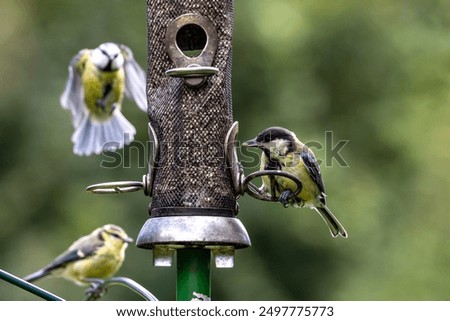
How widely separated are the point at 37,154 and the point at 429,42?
4365 mm

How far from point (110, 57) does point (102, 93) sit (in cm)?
59

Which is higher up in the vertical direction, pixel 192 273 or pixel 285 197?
pixel 285 197

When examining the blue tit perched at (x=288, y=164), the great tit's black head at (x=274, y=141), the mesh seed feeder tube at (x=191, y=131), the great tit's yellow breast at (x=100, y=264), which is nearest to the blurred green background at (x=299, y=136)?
the great tit's yellow breast at (x=100, y=264)

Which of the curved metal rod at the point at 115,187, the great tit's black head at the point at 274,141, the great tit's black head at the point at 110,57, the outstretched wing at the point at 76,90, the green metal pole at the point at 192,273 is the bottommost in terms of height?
the green metal pole at the point at 192,273

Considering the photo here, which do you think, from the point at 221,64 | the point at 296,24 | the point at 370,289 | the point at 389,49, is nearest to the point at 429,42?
the point at 389,49

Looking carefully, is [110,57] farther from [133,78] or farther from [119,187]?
[119,187]

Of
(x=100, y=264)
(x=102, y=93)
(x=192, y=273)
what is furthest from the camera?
(x=102, y=93)

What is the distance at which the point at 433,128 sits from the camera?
12.2 metres

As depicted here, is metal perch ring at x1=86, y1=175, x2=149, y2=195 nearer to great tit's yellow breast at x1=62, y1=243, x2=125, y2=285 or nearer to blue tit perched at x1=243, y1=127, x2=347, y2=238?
blue tit perched at x1=243, y1=127, x2=347, y2=238

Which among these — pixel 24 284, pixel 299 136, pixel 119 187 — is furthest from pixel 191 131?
pixel 299 136

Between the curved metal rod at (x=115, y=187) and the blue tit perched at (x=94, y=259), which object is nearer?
the curved metal rod at (x=115, y=187)

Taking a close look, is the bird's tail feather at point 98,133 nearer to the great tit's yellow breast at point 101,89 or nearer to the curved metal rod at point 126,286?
the great tit's yellow breast at point 101,89

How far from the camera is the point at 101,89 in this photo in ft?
31.2

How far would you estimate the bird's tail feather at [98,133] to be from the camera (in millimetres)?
9922
